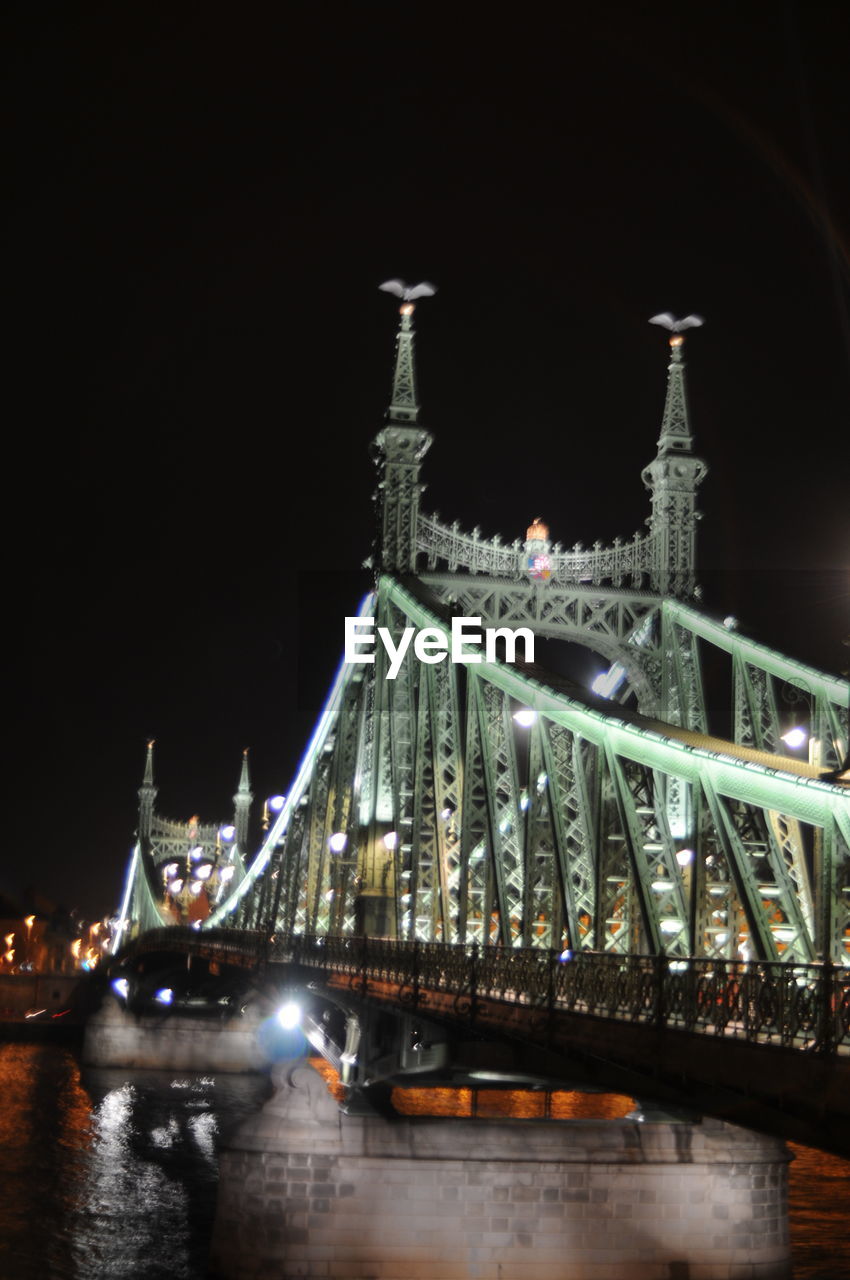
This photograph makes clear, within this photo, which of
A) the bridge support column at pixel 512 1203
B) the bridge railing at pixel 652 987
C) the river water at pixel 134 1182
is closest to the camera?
the bridge railing at pixel 652 987

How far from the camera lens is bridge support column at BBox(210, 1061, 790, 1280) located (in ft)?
91.6

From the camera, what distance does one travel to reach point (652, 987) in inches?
644

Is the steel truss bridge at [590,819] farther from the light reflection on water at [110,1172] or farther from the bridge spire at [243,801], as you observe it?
the bridge spire at [243,801]

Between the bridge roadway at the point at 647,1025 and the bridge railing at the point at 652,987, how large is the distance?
2 centimetres

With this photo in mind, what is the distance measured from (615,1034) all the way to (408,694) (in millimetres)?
20742

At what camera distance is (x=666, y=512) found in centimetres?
3972

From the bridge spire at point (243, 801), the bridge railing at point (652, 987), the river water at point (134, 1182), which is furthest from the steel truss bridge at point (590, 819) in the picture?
the bridge spire at point (243, 801)

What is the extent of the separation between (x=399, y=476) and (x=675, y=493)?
714 centimetres

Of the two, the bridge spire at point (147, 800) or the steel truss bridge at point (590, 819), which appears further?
the bridge spire at point (147, 800)

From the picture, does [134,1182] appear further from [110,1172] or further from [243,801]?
[243,801]

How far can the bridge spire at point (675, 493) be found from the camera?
3862 cm

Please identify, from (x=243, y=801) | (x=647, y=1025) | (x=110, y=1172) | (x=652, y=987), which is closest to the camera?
(x=647, y=1025)

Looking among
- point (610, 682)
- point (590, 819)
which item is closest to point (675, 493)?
point (610, 682)

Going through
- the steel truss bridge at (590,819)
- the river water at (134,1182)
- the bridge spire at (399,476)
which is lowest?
the river water at (134,1182)
